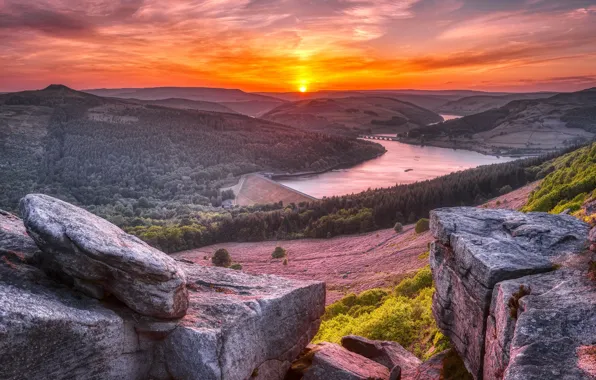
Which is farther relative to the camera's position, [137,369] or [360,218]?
[360,218]

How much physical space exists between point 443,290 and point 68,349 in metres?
11.8

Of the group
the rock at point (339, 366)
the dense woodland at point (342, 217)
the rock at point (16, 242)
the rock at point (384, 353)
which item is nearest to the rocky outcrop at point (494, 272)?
the rock at point (339, 366)

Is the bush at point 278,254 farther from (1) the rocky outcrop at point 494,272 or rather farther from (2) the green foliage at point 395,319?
(1) the rocky outcrop at point 494,272

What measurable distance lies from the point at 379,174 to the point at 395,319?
142477 millimetres

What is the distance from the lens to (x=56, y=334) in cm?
1106

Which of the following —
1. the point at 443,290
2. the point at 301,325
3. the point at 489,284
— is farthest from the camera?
the point at 301,325

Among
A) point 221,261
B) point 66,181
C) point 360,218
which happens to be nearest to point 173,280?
point 221,261

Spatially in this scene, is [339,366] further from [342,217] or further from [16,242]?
[342,217]

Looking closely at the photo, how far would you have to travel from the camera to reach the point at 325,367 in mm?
15953

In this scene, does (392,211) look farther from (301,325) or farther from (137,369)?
(137,369)

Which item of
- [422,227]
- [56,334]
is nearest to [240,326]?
[56,334]

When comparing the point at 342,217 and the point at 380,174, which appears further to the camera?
the point at 380,174

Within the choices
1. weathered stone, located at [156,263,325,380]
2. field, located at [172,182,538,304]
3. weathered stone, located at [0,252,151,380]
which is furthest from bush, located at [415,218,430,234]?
weathered stone, located at [0,252,151,380]

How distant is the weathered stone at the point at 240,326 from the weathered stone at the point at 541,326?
6.67 m
